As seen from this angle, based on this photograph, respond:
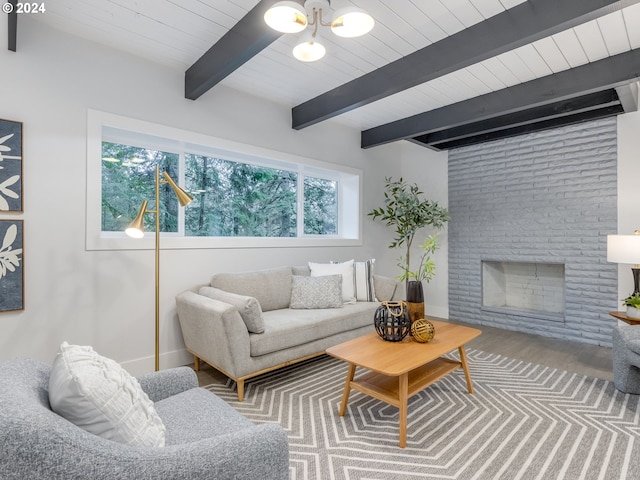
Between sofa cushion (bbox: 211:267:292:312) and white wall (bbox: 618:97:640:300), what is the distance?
134 inches

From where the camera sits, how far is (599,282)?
144 inches

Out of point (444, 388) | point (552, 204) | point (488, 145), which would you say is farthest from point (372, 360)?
point (488, 145)

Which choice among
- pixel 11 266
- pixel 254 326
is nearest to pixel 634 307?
pixel 254 326

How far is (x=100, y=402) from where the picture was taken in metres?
0.95

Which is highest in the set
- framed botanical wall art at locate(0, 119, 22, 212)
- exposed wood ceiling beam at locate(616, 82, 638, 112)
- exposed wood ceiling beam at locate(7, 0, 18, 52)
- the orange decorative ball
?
exposed wood ceiling beam at locate(616, 82, 638, 112)

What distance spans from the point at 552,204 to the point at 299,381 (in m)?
3.45

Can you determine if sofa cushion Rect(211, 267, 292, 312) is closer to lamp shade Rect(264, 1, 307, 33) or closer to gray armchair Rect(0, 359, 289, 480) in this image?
gray armchair Rect(0, 359, 289, 480)

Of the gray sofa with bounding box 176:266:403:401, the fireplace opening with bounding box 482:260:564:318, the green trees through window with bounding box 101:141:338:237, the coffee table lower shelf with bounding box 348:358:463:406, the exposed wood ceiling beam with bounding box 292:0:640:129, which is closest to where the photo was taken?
the exposed wood ceiling beam with bounding box 292:0:640:129

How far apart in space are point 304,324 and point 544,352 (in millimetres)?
2510

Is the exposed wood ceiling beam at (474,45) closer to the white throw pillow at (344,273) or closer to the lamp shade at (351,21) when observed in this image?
the lamp shade at (351,21)

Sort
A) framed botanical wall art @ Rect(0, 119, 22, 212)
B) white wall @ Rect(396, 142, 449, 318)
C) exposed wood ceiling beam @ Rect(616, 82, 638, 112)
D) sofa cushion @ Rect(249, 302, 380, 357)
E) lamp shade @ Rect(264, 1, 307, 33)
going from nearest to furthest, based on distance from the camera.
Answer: lamp shade @ Rect(264, 1, 307, 33) → framed botanical wall art @ Rect(0, 119, 22, 212) → sofa cushion @ Rect(249, 302, 380, 357) → exposed wood ceiling beam @ Rect(616, 82, 638, 112) → white wall @ Rect(396, 142, 449, 318)

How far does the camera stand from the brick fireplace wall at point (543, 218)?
11.9ft

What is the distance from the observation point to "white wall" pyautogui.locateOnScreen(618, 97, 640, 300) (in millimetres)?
3418

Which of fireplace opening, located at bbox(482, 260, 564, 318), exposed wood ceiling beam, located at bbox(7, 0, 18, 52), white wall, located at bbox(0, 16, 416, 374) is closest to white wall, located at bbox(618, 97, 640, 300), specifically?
fireplace opening, located at bbox(482, 260, 564, 318)
